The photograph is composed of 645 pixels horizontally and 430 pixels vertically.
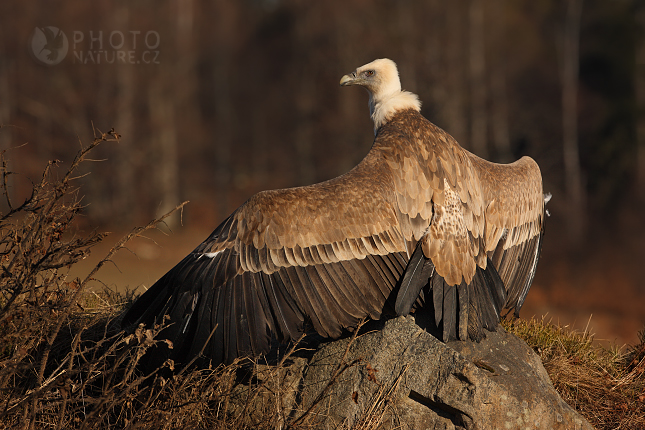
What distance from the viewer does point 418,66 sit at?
18828 mm

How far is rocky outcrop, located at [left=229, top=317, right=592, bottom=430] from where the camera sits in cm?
365

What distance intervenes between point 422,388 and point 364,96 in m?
17.1

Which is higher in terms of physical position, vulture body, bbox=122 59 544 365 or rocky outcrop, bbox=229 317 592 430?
vulture body, bbox=122 59 544 365

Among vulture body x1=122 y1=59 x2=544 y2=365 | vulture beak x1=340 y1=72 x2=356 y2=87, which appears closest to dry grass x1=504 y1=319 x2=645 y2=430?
vulture body x1=122 y1=59 x2=544 y2=365

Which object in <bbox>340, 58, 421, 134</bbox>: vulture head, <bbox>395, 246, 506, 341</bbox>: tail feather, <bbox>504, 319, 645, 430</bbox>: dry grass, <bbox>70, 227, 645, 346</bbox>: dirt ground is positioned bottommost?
<bbox>70, 227, 645, 346</bbox>: dirt ground

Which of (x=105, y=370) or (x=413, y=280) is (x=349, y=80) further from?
(x=105, y=370)

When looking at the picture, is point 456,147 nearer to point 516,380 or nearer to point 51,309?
point 516,380

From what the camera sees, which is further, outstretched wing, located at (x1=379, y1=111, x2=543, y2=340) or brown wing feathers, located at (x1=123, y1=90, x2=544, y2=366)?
outstretched wing, located at (x1=379, y1=111, x2=543, y2=340)

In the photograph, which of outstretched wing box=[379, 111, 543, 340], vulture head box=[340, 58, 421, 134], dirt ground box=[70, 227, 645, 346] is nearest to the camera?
outstretched wing box=[379, 111, 543, 340]

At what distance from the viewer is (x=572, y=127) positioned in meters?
19.2

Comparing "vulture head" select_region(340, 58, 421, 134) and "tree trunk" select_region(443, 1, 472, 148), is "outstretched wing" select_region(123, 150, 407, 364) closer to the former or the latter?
"vulture head" select_region(340, 58, 421, 134)

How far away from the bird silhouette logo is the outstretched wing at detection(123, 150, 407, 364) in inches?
565

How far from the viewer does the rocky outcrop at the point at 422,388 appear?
365 cm

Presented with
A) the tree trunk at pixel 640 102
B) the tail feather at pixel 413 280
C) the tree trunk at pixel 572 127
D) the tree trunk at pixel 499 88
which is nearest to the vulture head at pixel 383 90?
the tail feather at pixel 413 280
